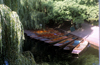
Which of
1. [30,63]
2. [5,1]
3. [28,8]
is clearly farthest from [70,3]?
[30,63]

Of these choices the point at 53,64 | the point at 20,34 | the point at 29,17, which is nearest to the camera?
the point at 20,34

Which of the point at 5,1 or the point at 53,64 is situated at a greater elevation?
the point at 5,1

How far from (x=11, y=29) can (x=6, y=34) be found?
196mm

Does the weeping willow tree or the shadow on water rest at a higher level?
the weeping willow tree

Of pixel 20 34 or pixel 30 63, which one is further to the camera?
pixel 30 63

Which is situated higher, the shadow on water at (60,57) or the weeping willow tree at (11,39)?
the weeping willow tree at (11,39)

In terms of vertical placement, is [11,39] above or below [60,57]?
above

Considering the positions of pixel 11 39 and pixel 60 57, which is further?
pixel 60 57

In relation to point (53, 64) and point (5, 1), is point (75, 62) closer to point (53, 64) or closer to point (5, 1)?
point (53, 64)

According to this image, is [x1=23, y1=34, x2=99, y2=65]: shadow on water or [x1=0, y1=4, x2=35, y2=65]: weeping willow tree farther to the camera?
[x1=23, y1=34, x2=99, y2=65]: shadow on water

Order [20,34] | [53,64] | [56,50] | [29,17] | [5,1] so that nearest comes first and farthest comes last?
[20,34] < [5,1] < [53,64] < [56,50] < [29,17]

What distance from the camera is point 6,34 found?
2896 mm

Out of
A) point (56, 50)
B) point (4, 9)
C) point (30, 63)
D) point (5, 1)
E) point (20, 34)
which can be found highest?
point (5, 1)

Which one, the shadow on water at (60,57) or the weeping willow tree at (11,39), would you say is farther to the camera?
the shadow on water at (60,57)
